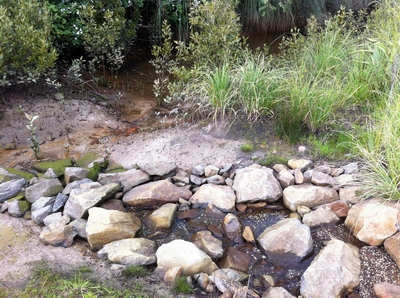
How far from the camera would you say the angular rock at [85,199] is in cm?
327

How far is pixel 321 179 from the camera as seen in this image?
142 inches

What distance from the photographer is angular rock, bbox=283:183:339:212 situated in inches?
136

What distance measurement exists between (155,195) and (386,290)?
197 cm

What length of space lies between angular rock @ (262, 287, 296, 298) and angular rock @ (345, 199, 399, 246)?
0.91 meters

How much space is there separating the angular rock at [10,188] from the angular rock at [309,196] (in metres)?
2.46

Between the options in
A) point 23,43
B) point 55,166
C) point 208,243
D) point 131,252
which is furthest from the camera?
point 23,43

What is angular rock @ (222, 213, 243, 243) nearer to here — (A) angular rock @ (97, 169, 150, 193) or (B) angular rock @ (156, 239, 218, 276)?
(B) angular rock @ (156, 239, 218, 276)

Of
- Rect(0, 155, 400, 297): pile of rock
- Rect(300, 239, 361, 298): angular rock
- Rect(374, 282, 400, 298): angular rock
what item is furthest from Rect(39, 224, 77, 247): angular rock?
Rect(374, 282, 400, 298): angular rock

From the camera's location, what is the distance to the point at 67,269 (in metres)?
2.68

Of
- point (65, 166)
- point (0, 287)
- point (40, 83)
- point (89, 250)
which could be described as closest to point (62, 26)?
point (40, 83)

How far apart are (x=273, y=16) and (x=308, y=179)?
202 inches

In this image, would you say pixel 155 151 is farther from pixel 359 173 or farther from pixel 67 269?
pixel 359 173

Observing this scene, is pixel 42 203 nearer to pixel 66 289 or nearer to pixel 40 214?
pixel 40 214

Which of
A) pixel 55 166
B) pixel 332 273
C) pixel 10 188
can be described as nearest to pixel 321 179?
pixel 332 273
